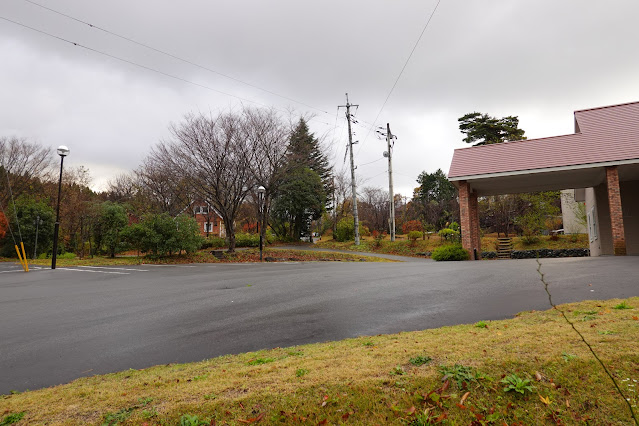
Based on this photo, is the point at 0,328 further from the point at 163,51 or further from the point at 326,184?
the point at 326,184

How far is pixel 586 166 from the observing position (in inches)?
531

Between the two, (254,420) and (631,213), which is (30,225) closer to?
→ (254,420)

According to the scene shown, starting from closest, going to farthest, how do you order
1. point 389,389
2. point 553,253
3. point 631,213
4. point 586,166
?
point 389,389, point 586,166, point 631,213, point 553,253

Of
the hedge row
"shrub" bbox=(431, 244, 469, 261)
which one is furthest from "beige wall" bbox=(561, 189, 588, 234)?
"shrub" bbox=(431, 244, 469, 261)

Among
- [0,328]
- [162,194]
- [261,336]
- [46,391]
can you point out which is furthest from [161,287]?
[162,194]

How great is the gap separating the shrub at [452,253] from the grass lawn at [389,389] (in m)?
12.0

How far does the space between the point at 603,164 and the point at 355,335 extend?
13328 millimetres

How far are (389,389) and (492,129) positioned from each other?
35147mm

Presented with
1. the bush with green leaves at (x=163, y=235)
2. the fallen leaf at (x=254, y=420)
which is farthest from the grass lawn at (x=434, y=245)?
the fallen leaf at (x=254, y=420)

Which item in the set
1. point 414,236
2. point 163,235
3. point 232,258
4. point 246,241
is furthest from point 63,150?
point 414,236

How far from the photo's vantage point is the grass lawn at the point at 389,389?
2.62m

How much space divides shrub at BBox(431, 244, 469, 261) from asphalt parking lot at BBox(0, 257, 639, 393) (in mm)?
5332

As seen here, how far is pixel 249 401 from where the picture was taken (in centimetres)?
280

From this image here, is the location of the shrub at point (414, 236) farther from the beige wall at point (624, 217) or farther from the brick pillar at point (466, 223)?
the beige wall at point (624, 217)
